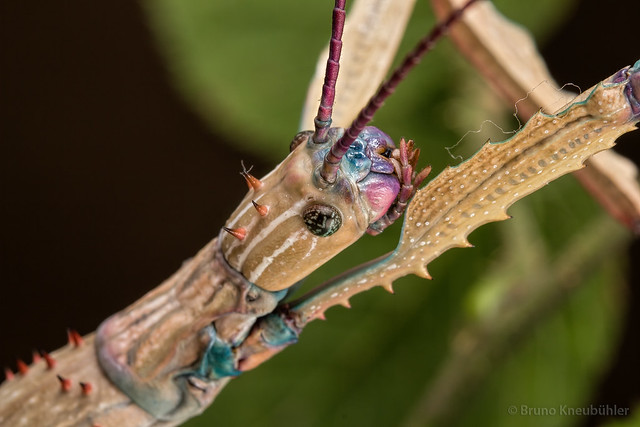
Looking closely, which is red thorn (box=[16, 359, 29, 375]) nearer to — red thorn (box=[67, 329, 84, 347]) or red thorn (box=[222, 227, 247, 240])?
red thorn (box=[67, 329, 84, 347])

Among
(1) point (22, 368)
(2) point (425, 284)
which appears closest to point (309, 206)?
(1) point (22, 368)

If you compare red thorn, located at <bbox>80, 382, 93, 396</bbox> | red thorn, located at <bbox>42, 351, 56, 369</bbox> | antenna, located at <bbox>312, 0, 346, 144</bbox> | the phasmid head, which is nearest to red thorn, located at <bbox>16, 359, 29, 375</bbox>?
red thorn, located at <bbox>42, 351, 56, 369</bbox>

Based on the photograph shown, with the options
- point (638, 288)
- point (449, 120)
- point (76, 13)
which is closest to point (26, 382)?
point (449, 120)

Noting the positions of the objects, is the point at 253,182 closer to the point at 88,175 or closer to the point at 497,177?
the point at 497,177

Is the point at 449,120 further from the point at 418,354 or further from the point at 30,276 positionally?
the point at 30,276

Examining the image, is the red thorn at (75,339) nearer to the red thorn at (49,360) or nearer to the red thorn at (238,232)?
the red thorn at (49,360)
